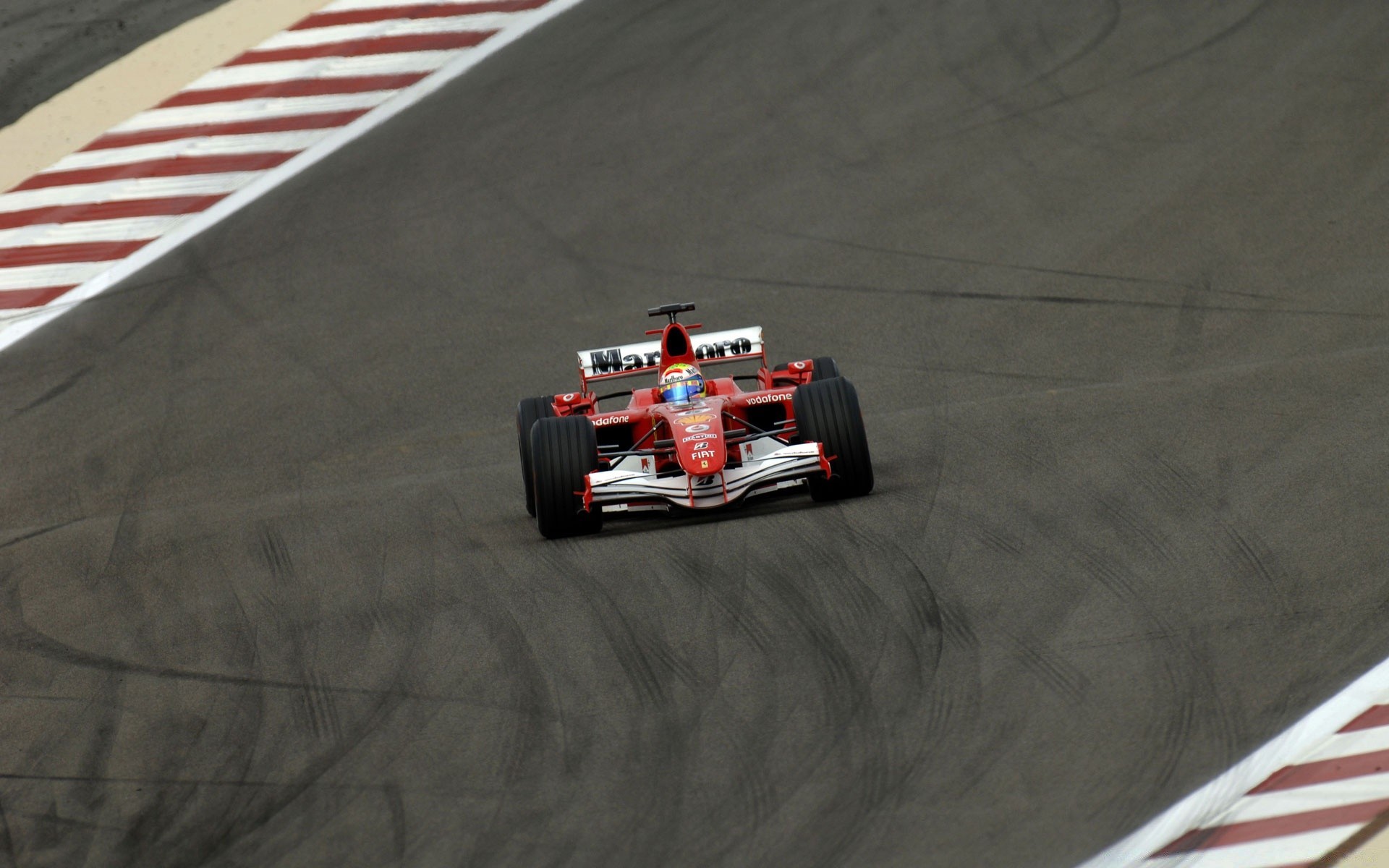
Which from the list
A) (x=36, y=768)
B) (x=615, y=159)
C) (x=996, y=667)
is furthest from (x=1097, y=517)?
(x=615, y=159)

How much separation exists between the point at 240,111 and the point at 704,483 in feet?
33.5

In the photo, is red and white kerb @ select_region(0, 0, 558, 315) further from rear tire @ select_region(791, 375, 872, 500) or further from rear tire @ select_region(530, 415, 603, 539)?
rear tire @ select_region(791, 375, 872, 500)

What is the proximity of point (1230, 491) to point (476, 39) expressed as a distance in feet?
39.6

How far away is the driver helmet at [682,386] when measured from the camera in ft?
34.1

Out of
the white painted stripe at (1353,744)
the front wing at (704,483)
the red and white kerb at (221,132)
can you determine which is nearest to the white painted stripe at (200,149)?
the red and white kerb at (221,132)

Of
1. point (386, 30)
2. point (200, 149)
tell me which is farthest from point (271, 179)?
point (386, 30)

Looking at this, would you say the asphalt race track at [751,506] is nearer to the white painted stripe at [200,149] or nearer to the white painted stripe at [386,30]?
the white painted stripe at [200,149]

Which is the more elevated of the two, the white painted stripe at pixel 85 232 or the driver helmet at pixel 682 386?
the white painted stripe at pixel 85 232

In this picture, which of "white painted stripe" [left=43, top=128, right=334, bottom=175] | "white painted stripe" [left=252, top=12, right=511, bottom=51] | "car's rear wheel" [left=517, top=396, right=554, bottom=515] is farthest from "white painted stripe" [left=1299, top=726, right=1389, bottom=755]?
"white painted stripe" [left=252, top=12, right=511, bottom=51]

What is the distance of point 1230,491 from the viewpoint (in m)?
9.33

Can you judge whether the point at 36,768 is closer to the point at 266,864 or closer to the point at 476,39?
the point at 266,864

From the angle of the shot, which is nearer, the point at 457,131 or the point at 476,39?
the point at 457,131

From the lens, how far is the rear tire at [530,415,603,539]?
941 cm

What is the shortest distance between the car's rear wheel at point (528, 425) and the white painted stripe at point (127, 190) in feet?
24.4
